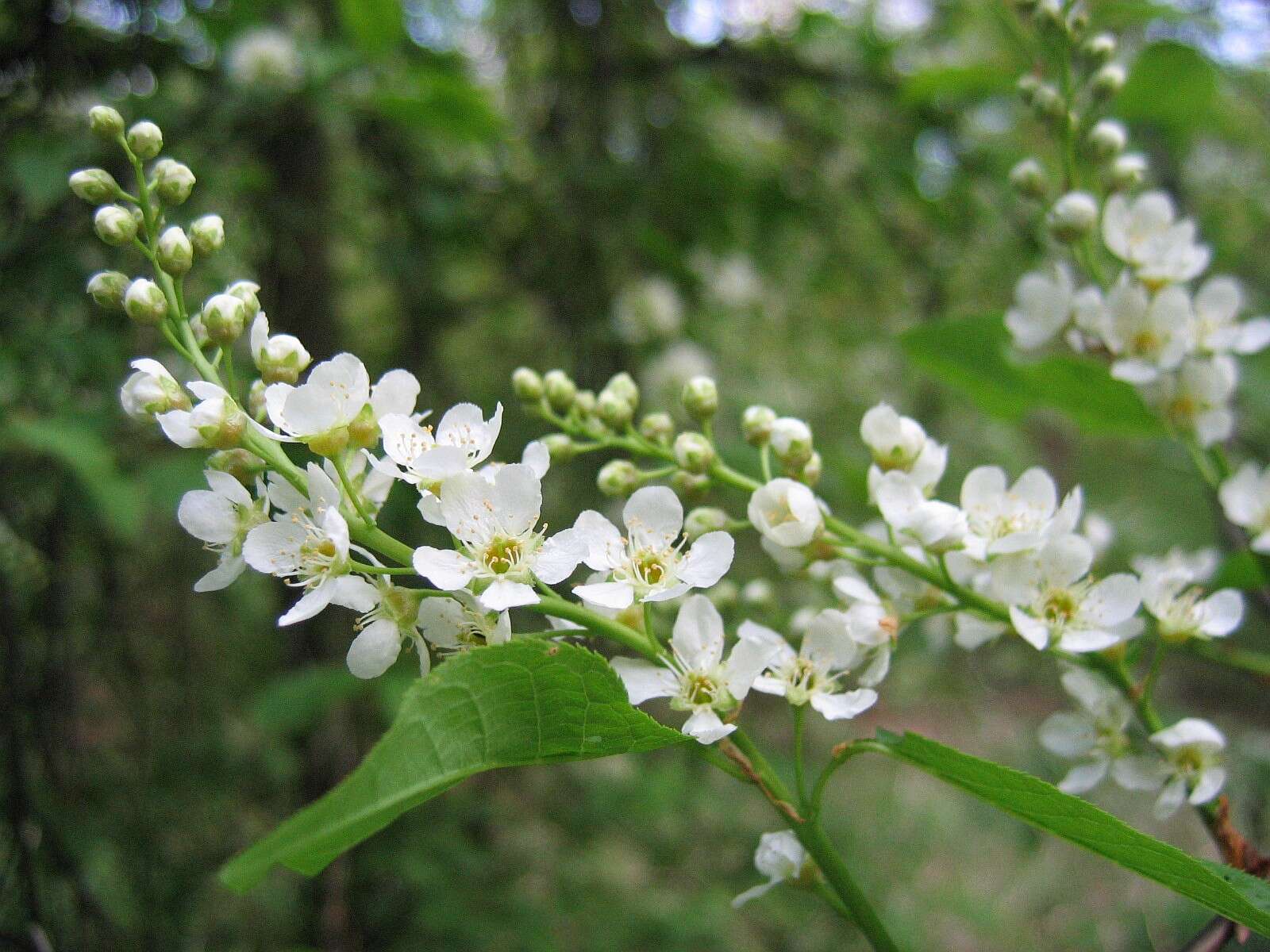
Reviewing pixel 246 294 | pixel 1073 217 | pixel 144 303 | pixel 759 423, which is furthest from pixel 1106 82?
pixel 144 303

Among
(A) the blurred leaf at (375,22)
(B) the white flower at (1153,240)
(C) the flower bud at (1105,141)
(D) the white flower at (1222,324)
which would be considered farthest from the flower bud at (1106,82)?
(A) the blurred leaf at (375,22)

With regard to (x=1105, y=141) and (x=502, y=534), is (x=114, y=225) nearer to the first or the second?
(x=502, y=534)

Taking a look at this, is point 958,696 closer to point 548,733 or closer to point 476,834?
point 476,834

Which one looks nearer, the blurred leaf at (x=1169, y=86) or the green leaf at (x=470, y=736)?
the green leaf at (x=470, y=736)

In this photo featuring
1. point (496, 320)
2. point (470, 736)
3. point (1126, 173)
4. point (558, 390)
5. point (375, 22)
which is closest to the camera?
point (470, 736)

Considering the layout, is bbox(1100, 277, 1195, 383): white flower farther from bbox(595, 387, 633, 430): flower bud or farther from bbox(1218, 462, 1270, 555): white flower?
bbox(595, 387, 633, 430): flower bud

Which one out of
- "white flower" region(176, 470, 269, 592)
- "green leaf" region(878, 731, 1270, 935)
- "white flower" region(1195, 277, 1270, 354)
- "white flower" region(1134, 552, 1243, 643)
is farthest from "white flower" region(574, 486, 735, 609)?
"white flower" region(1195, 277, 1270, 354)

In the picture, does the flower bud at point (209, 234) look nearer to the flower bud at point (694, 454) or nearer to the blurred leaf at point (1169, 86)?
the flower bud at point (694, 454)
